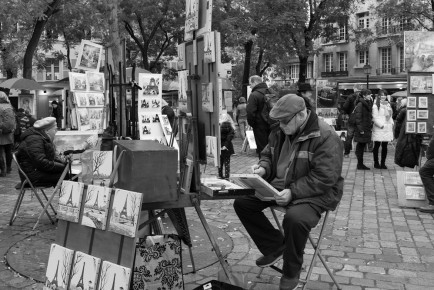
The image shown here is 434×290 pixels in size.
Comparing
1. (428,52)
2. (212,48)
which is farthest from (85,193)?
(428,52)

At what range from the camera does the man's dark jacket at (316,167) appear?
376 cm

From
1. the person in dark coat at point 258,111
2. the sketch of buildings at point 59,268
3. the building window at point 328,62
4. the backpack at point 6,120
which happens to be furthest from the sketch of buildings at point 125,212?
the building window at point 328,62

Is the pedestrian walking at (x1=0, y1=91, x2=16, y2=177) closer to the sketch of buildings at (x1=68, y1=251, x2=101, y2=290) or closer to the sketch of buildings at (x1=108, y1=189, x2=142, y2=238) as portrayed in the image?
the sketch of buildings at (x1=68, y1=251, x2=101, y2=290)

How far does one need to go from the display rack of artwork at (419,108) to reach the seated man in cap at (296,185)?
475 centimetres

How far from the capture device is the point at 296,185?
3.82m

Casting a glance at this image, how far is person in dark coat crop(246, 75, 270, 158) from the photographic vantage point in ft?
31.2

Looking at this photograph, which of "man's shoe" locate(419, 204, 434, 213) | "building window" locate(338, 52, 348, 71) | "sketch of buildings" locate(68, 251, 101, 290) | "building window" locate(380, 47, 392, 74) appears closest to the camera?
"sketch of buildings" locate(68, 251, 101, 290)

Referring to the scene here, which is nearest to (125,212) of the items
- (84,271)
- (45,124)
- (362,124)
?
(84,271)

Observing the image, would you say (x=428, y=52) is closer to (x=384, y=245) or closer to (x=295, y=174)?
(x=384, y=245)

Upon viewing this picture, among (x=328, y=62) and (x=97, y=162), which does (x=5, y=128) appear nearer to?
(x=97, y=162)

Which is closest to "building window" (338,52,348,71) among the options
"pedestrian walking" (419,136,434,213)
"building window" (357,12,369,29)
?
"building window" (357,12,369,29)

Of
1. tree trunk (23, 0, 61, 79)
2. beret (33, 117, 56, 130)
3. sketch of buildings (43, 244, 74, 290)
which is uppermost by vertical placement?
tree trunk (23, 0, 61, 79)

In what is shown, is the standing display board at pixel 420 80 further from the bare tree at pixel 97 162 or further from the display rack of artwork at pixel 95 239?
the display rack of artwork at pixel 95 239

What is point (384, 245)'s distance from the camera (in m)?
5.36
